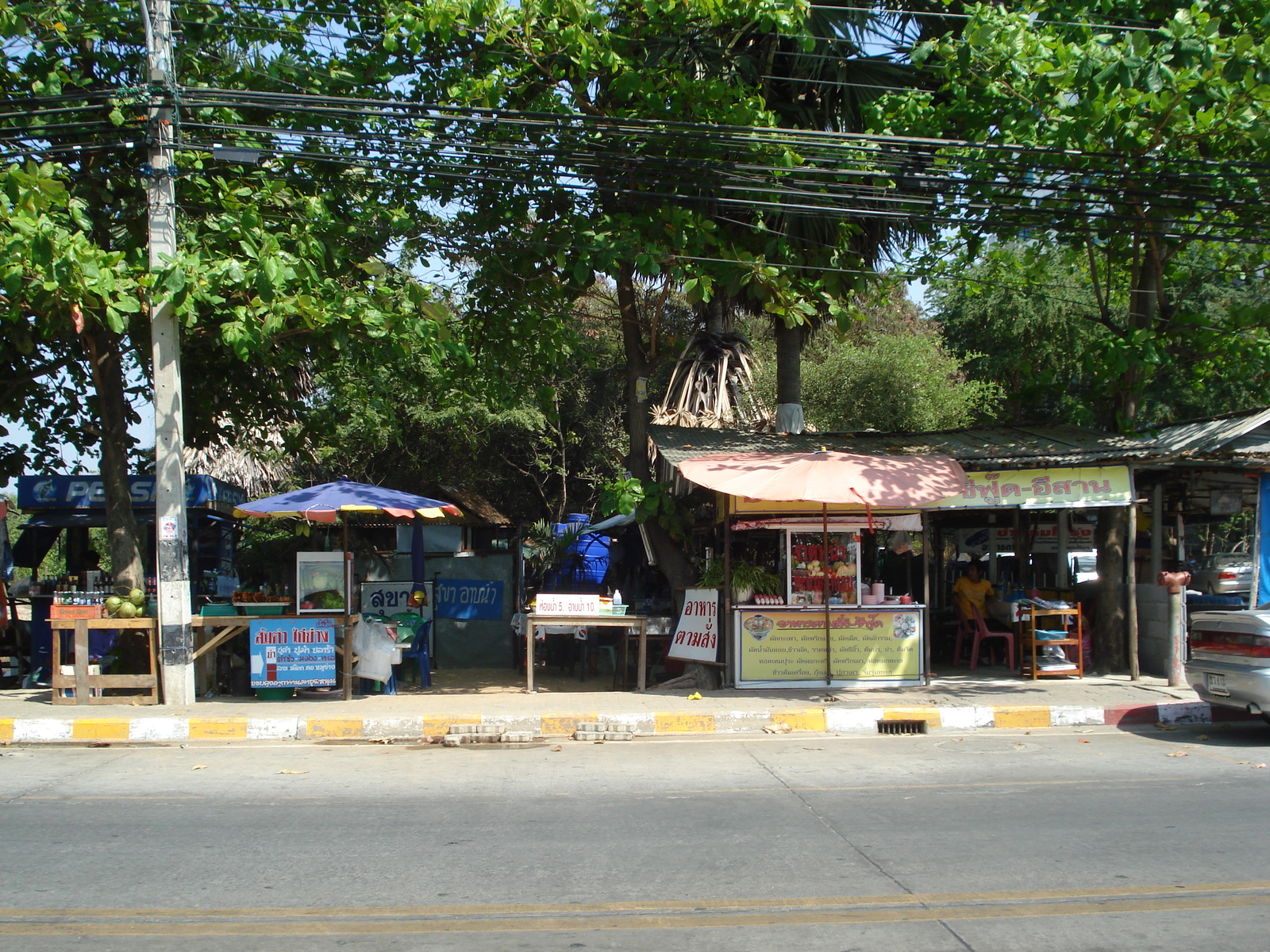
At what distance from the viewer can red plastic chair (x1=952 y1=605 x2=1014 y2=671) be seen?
42.5 ft

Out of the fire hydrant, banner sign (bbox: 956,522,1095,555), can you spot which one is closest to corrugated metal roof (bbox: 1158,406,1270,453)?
the fire hydrant

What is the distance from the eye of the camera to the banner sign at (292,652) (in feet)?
36.3

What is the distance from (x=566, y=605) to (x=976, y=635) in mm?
5825

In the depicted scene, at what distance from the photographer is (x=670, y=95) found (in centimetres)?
1166

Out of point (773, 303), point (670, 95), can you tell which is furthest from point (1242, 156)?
point (670, 95)

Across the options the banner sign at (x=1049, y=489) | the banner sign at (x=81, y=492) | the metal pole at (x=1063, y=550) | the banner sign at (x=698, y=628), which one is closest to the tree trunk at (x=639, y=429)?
the banner sign at (x=698, y=628)

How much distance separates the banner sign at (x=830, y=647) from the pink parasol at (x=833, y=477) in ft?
5.62

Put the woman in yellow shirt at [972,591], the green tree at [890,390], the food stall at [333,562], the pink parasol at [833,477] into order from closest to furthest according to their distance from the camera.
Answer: the pink parasol at [833,477] → the food stall at [333,562] → the woman in yellow shirt at [972,591] → the green tree at [890,390]

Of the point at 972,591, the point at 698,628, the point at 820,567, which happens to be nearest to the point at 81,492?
the point at 698,628

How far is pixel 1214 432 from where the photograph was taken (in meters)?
12.0

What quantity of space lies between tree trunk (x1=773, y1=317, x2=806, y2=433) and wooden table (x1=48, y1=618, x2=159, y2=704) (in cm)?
847

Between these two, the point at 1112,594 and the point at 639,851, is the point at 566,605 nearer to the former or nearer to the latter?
the point at 639,851

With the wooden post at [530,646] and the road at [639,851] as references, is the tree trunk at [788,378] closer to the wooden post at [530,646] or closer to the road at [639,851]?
the wooden post at [530,646]

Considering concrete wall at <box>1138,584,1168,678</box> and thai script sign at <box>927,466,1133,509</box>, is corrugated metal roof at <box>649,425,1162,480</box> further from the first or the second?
concrete wall at <box>1138,584,1168,678</box>
